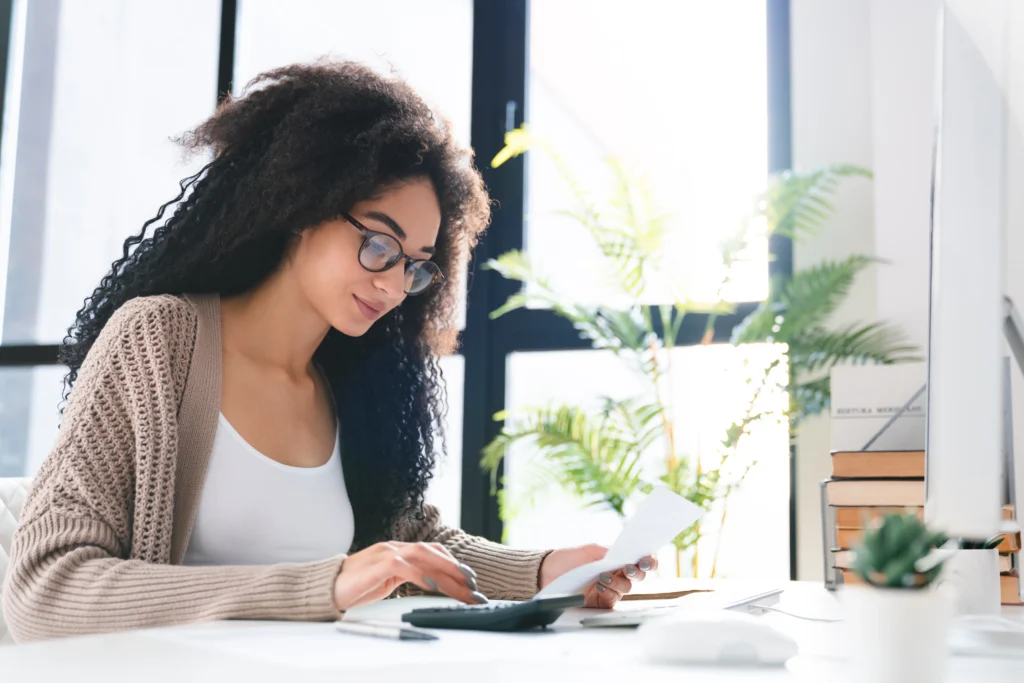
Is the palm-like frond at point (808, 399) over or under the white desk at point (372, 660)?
over

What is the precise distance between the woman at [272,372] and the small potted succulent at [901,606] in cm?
65

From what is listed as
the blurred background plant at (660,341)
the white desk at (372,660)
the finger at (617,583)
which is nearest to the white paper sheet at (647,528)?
the finger at (617,583)

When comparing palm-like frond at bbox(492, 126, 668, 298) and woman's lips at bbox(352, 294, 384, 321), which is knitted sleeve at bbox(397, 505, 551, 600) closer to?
woman's lips at bbox(352, 294, 384, 321)

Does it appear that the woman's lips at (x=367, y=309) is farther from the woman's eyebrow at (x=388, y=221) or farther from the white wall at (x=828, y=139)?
the white wall at (x=828, y=139)

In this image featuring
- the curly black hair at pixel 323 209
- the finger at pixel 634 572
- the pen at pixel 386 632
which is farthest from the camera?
the curly black hair at pixel 323 209

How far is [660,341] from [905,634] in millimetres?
2889

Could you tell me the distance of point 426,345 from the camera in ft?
6.73

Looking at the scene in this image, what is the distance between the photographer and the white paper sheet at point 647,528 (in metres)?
1.12

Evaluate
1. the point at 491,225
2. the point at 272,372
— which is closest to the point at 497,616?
the point at 272,372

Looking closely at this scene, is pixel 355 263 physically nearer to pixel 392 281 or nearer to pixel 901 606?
pixel 392 281

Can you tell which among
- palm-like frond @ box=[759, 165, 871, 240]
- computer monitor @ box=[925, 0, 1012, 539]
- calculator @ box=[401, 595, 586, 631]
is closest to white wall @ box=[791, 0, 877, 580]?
palm-like frond @ box=[759, 165, 871, 240]

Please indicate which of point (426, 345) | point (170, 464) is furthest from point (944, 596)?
point (426, 345)

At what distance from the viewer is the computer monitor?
746 mm

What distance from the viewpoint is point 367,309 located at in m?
1.70
